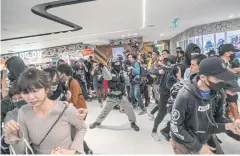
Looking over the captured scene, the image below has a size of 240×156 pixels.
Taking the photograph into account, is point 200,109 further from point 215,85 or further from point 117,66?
point 117,66

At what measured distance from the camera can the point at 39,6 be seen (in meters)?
4.31

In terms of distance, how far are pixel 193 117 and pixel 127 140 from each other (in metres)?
2.01

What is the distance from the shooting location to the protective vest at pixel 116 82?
367 cm

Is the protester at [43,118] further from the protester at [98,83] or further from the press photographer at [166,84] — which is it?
the protester at [98,83]

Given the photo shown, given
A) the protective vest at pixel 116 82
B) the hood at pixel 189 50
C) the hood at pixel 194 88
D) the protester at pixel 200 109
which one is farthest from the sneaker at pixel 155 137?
the hood at pixel 194 88

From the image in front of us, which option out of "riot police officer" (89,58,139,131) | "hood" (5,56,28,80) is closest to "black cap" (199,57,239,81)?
"hood" (5,56,28,80)

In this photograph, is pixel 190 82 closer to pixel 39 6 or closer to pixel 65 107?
pixel 65 107

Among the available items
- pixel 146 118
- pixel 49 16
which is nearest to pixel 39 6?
pixel 49 16

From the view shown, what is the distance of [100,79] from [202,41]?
5.77 m

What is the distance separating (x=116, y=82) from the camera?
372cm

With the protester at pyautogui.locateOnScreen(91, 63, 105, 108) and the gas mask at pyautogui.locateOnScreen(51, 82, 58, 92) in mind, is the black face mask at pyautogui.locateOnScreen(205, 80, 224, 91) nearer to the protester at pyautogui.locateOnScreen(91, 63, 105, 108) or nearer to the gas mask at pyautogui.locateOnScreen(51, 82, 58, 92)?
the gas mask at pyautogui.locateOnScreen(51, 82, 58, 92)

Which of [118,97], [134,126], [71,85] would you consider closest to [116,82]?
[118,97]

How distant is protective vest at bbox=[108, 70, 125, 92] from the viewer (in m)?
3.67

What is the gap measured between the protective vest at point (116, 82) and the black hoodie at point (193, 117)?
90.2 inches
